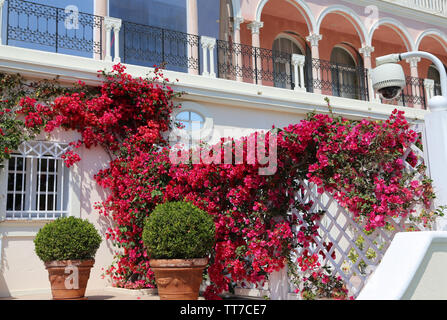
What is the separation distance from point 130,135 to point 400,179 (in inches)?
215

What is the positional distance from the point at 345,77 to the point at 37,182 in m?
10.5

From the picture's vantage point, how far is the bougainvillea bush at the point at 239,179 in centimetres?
500

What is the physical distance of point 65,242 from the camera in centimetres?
655

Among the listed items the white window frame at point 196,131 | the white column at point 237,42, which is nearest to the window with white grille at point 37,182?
the white window frame at point 196,131

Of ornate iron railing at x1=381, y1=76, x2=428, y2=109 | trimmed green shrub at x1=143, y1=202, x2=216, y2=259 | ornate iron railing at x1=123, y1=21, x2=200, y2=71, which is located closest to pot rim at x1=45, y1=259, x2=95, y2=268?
trimmed green shrub at x1=143, y1=202, x2=216, y2=259

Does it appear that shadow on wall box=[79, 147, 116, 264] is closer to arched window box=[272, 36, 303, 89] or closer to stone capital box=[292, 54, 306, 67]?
stone capital box=[292, 54, 306, 67]

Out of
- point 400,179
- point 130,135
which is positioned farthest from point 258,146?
point 130,135

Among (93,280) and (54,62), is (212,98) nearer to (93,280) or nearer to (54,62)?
(54,62)

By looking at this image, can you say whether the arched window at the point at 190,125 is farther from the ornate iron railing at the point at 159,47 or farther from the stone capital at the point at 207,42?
the stone capital at the point at 207,42

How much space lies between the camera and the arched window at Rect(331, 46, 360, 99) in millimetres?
15093

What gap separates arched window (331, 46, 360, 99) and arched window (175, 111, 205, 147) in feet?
19.7

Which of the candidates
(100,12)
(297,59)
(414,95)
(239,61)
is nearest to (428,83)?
(414,95)

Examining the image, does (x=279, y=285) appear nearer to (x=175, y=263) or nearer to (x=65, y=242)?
(x=175, y=263)

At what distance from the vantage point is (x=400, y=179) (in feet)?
16.1
